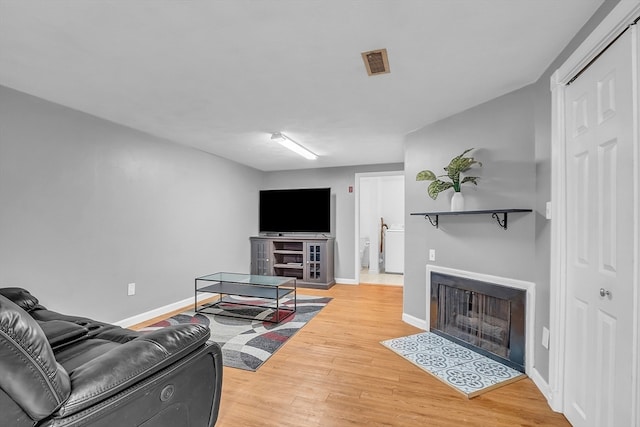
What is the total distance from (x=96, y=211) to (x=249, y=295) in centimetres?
183

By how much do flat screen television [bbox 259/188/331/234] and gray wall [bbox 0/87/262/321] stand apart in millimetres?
1476

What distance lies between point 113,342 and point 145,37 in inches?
70.6

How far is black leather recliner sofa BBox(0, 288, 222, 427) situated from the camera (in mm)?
818

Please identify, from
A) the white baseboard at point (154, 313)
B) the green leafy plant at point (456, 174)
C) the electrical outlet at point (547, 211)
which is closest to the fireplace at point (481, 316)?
the electrical outlet at point (547, 211)

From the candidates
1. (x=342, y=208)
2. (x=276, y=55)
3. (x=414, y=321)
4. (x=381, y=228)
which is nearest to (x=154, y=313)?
(x=414, y=321)

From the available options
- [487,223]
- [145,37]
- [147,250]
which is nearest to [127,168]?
[147,250]

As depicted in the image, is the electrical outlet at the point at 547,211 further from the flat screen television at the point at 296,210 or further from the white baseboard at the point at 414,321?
the flat screen television at the point at 296,210

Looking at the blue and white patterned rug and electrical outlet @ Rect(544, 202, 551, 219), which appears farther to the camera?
the blue and white patterned rug

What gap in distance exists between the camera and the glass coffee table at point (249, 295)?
3.53m

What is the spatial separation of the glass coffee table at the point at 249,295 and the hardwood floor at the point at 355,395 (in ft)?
2.56

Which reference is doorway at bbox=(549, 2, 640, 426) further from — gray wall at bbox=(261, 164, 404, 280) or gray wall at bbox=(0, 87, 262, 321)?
gray wall at bbox=(0, 87, 262, 321)

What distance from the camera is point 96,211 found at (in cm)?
299

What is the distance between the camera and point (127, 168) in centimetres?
331

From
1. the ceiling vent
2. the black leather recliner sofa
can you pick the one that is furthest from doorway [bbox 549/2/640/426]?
the black leather recliner sofa
